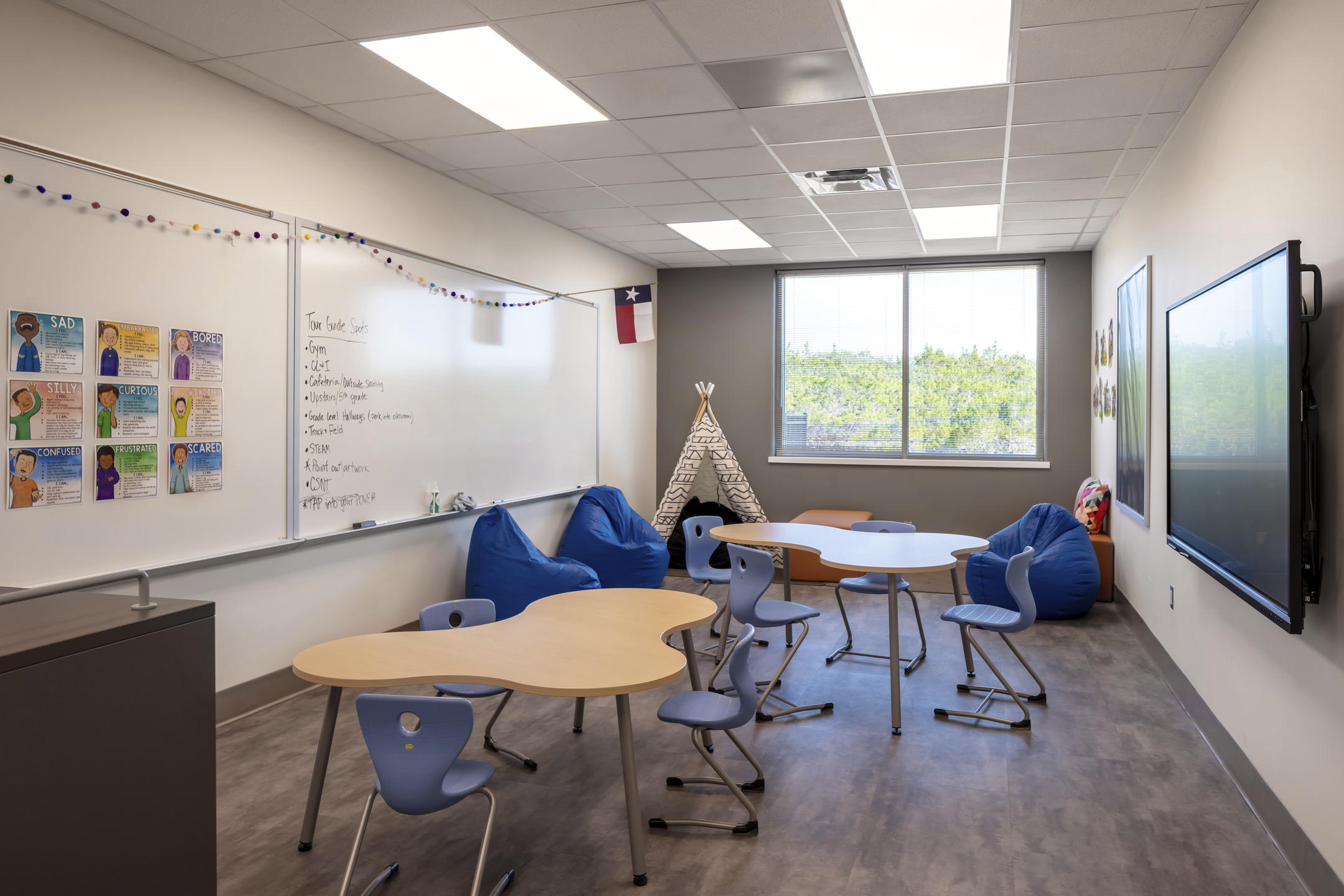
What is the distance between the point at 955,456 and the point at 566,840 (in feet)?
20.8

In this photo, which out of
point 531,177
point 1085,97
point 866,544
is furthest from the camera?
point 531,177

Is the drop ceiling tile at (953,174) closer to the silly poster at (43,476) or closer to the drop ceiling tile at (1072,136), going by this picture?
the drop ceiling tile at (1072,136)

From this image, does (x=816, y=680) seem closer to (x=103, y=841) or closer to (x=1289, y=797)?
(x=1289, y=797)

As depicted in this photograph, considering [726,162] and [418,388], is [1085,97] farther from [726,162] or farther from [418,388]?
[418,388]

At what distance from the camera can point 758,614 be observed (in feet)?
13.9

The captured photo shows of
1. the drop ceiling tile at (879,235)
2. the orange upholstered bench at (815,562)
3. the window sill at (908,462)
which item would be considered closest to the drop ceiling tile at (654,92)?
the drop ceiling tile at (879,235)

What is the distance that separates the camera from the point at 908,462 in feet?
27.0

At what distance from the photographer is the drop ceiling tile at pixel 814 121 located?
4.05 m

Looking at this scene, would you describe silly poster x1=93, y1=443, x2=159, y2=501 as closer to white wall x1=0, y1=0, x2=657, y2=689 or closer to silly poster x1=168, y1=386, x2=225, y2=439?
silly poster x1=168, y1=386, x2=225, y2=439

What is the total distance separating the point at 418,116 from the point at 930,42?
2.48 m

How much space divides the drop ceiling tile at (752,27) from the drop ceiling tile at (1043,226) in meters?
3.76

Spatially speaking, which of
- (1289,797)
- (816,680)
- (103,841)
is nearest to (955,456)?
(816,680)

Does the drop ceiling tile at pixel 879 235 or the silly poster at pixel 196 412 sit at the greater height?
the drop ceiling tile at pixel 879 235

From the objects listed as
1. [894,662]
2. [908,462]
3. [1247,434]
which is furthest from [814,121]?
[908,462]
